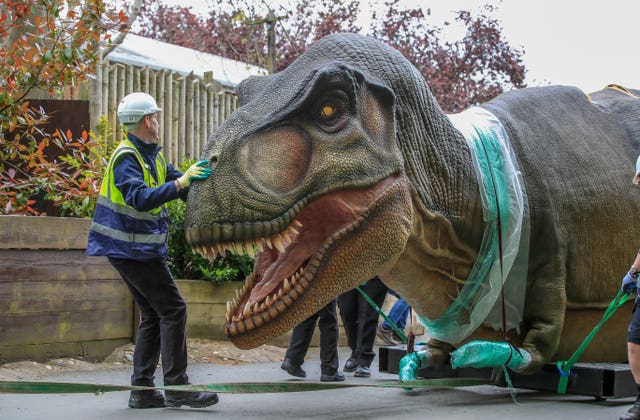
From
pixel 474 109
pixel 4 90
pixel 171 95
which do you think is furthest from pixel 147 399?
pixel 171 95

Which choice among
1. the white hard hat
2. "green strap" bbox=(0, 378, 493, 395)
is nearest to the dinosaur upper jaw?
"green strap" bbox=(0, 378, 493, 395)

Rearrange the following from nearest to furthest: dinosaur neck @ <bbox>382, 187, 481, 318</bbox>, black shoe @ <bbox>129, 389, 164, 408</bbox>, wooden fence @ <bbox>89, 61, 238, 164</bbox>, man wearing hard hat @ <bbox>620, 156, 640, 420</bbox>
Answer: dinosaur neck @ <bbox>382, 187, 481, 318</bbox>
man wearing hard hat @ <bbox>620, 156, 640, 420</bbox>
black shoe @ <bbox>129, 389, 164, 408</bbox>
wooden fence @ <bbox>89, 61, 238, 164</bbox>

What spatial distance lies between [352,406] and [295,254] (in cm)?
157

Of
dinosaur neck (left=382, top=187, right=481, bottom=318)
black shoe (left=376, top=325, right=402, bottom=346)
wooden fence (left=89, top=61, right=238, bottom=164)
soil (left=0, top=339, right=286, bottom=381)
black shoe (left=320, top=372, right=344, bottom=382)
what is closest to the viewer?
dinosaur neck (left=382, top=187, right=481, bottom=318)

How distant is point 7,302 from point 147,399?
168 centimetres

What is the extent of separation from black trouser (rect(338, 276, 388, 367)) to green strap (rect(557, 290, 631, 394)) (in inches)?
101

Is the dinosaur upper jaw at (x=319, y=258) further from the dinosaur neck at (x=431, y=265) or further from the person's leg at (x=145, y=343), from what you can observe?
the person's leg at (x=145, y=343)

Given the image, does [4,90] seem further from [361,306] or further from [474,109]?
[474,109]

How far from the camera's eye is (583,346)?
16.5 ft

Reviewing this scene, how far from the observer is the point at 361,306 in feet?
25.6

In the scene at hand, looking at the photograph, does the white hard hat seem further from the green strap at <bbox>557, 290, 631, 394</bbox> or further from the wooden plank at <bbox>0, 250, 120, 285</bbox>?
the green strap at <bbox>557, 290, 631, 394</bbox>

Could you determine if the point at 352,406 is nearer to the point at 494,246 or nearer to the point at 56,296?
the point at 494,246

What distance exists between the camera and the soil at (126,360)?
6.16 metres

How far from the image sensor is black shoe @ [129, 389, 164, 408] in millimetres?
5207
